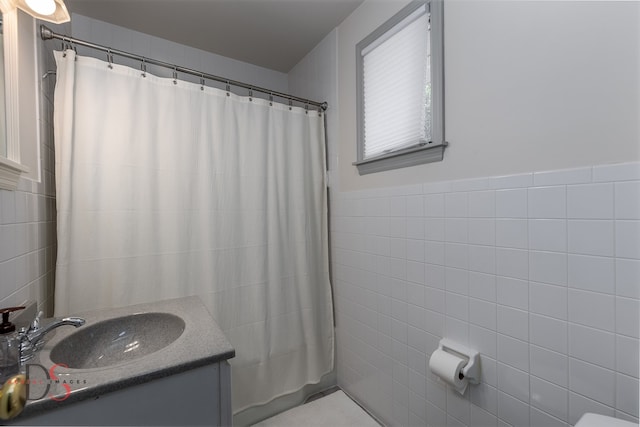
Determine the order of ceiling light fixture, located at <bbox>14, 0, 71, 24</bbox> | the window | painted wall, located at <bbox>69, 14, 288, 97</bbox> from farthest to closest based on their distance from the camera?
painted wall, located at <bbox>69, 14, 288, 97</bbox>, the window, ceiling light fixture, located at <bbox>14, 0, 71, 24</bbox>

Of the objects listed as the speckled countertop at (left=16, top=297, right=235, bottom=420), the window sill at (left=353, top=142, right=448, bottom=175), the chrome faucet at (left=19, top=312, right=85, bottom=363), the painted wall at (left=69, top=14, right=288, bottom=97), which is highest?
the painted wall at (left=69, top=14, right=288, bottom=97)

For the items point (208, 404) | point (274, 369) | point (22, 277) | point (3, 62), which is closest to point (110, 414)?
point (208, 404)

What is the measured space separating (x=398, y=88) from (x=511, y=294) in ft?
3.46

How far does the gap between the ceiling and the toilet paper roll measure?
1.90 m

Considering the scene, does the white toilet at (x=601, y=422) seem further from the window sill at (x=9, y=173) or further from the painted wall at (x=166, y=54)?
the painted wall at (x=166, y=54)

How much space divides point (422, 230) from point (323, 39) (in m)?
1.53

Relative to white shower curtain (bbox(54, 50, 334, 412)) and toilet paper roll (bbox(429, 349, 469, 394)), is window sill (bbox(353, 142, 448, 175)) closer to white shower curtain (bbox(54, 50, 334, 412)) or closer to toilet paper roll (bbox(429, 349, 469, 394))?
white shower curtain (bbox(54, 50, 334, 412))

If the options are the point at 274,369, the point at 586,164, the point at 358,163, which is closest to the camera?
the point at 586,164

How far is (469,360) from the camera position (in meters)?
1.10

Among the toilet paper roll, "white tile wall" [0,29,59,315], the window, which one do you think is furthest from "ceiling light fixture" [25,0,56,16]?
the toilet paper roll

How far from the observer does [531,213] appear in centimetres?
93

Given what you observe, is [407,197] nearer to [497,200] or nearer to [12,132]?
[497,200]

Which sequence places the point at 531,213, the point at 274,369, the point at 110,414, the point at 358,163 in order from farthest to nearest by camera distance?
the point at 274,369 → the point at 358,163 → the point at 531,213 → the point at 110,414

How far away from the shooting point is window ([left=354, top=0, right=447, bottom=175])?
1.21 metres
